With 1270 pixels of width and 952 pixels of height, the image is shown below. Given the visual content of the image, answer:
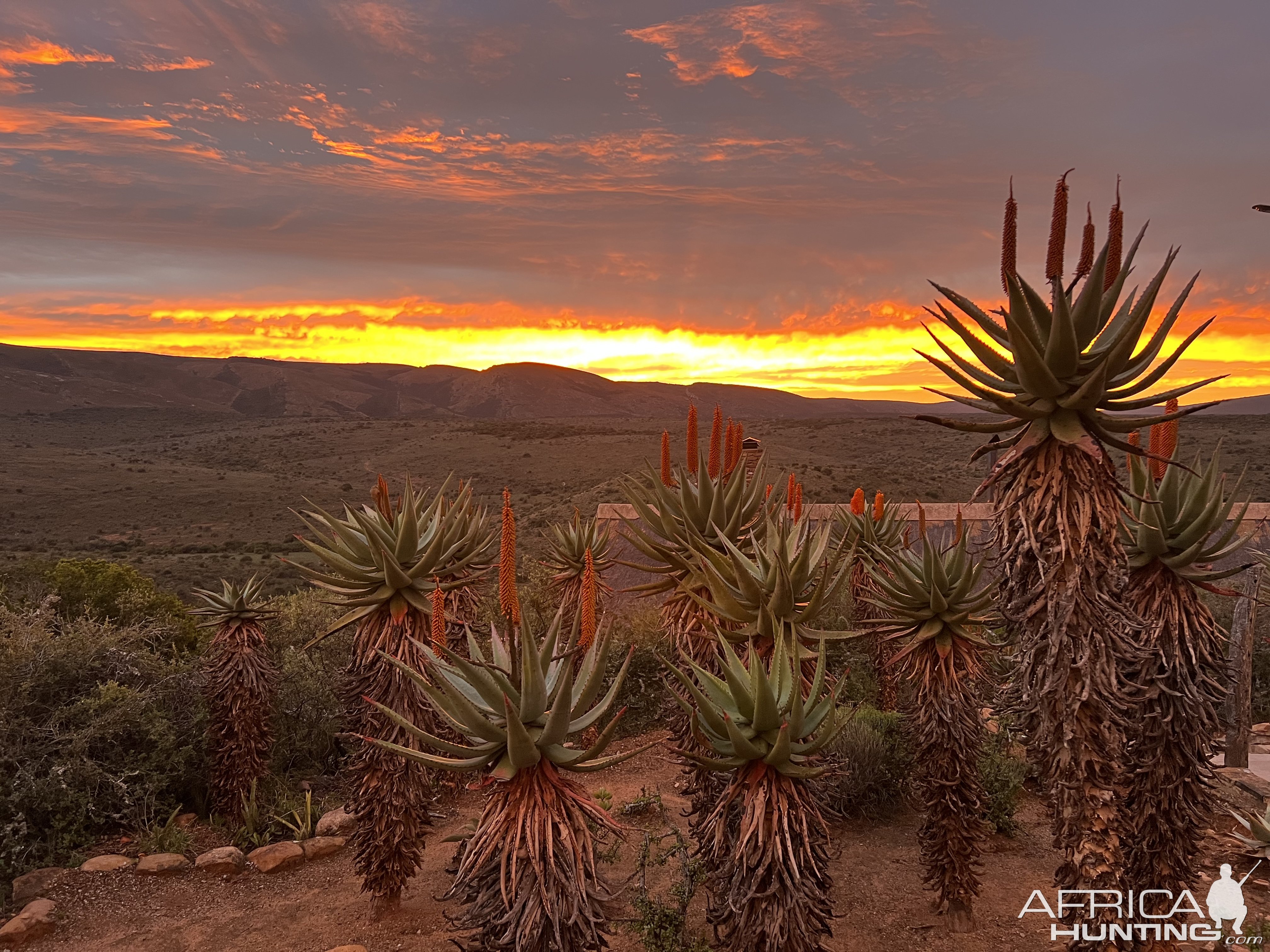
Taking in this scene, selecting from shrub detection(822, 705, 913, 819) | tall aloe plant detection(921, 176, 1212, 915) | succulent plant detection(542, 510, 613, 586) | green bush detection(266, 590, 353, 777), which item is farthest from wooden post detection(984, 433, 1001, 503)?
green bush detection(266, 590, 353, 777)

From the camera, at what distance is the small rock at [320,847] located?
786 centimetres

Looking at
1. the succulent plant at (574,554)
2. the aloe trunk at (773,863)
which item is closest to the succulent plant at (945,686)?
the aloe trunk at (773,863)

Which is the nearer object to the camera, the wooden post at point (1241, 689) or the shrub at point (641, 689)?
the wooden post at point (1241, 689)

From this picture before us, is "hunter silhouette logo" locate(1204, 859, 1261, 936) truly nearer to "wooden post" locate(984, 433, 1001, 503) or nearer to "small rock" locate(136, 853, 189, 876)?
"wooden post" locate(984, 433, 1001, 503)

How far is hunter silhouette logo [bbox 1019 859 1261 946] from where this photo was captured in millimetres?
4246

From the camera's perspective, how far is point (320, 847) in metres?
7.89

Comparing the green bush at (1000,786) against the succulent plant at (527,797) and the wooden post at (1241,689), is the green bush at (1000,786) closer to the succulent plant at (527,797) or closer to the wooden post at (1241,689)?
the wooden post at (1241,689)

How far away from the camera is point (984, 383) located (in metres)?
4.06

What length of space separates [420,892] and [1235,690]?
8818 millimetres

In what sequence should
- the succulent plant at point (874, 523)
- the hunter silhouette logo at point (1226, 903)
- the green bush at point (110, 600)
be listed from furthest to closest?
1. the green bush at point (110, 600)
2. the succulent plant at point (874, 523)
3. the hunter silhouette logo at point (1226, 903)

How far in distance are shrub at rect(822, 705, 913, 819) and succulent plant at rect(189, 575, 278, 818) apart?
5929mm

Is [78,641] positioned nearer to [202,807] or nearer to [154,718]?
[154,718]

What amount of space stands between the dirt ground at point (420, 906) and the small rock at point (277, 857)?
0.09 metres

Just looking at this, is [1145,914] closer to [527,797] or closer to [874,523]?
[527,797]
